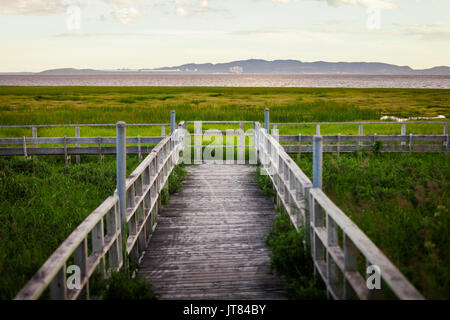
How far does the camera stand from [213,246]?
680cm

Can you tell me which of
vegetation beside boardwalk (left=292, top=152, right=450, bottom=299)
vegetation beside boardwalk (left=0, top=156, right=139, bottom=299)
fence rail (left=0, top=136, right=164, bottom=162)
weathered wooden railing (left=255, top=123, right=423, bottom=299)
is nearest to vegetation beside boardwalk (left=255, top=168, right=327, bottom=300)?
weathered wooden railing (left=255, top=123, right=423, bottom=299)

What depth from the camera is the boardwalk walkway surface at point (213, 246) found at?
5363 mm

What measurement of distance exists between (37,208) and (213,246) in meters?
3.63

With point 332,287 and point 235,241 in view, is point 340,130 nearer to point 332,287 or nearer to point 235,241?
point 235,241

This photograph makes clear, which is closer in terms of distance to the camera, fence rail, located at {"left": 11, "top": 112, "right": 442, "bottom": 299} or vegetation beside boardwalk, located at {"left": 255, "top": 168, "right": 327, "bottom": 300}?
fence rail, located at {"left": 11, "top": 112, "right": 442, "bottom": 299}

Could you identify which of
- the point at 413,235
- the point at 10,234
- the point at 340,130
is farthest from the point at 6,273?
the point at 340,130

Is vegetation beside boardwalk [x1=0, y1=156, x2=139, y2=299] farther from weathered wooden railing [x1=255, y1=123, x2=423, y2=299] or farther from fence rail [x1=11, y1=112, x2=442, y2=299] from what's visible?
weathered wooden railing [x1=255, y1=123, x2=423, y2=299]

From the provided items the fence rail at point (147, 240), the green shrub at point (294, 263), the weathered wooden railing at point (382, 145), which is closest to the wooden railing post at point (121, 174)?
the fence rail at point (147, 240)

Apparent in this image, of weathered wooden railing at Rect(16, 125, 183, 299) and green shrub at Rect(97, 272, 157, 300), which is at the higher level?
weathered wooden railing at Rect(16, 125, 183, 299)

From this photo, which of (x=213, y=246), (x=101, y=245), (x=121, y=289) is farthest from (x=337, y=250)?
(x=213, y=246)

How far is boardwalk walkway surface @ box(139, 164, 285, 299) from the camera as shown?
5.36 metres

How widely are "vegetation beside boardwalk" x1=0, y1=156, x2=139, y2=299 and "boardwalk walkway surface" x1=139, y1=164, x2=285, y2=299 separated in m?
1.36

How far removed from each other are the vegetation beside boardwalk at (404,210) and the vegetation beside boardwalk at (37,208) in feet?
14.0
